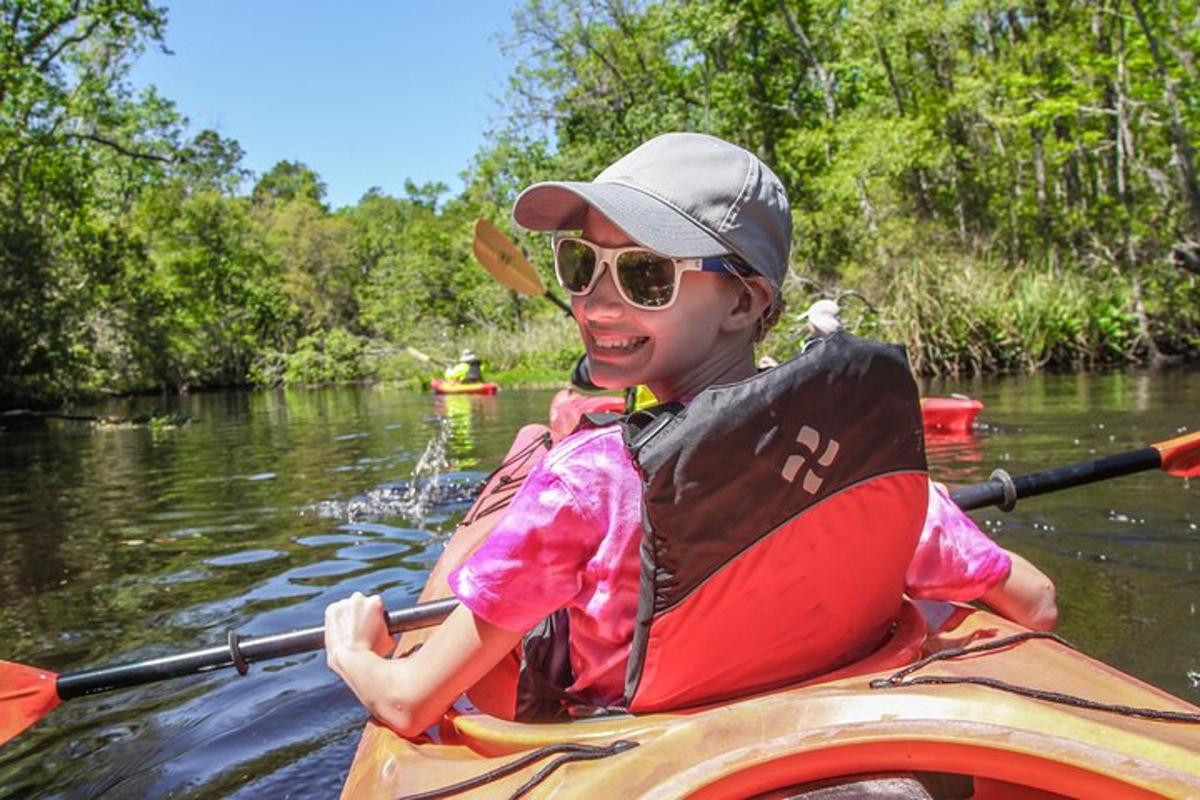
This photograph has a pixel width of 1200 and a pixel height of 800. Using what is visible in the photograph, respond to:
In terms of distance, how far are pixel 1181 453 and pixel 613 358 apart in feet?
8.18

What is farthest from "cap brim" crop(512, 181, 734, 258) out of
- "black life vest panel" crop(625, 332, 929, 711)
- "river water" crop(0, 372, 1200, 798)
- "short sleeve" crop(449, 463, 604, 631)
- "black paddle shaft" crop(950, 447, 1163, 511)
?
"river water" crop(0, 372, 1200, 798)

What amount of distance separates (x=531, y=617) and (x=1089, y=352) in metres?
14.2

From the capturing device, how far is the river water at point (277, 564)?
8.36 ft

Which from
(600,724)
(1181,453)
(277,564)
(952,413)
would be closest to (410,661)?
(600,724)

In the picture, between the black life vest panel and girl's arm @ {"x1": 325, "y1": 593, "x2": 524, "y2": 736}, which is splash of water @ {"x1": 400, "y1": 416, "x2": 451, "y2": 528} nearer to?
girl's arm @ {"x1": 325, "y1": 593, "x2": 524, "y2": 736}

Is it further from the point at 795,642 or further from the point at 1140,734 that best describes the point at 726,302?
the point at 1140,734

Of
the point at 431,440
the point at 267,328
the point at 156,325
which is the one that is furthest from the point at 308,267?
the point at 431,440

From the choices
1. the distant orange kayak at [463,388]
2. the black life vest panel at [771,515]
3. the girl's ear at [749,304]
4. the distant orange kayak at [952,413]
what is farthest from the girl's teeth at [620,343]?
the distant orange kayak at [463,388]

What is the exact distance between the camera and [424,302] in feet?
108

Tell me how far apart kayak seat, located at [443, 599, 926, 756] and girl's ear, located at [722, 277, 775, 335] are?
526 millimetres

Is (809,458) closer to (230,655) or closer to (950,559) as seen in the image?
(950,559)

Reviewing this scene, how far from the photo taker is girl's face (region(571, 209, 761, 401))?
1.40 metres

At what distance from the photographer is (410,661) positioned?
4.92 feet

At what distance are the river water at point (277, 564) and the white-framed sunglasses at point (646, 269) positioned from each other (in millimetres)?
1546
